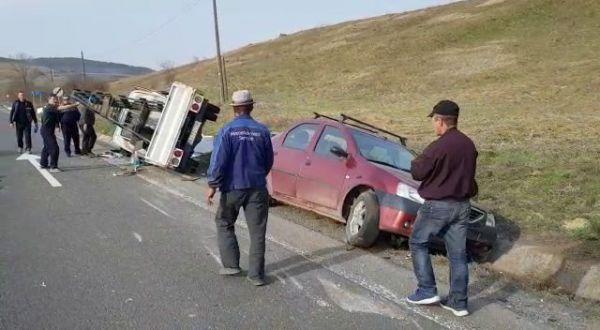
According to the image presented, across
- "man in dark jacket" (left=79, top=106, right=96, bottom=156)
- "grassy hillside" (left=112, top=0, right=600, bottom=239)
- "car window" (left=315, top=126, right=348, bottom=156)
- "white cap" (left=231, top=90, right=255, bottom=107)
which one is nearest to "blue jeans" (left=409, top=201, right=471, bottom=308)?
"white cap" (left=231, top=90, right=255, bottom=107)

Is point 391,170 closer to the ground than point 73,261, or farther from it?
farther from it

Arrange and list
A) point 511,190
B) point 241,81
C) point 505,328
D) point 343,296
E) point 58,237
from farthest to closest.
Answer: point 241,81 → point 511,190 → point 58,237 → point 343,296 → point 505,328

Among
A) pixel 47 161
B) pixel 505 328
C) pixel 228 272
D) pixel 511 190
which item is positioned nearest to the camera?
pixel 505 328

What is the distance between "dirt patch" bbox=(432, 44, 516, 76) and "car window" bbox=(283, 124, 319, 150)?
27.7 meters

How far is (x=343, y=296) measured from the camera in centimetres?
539

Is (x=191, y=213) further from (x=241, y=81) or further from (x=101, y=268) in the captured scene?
(x=241, y=81)

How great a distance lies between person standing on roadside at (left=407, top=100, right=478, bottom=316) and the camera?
488cm

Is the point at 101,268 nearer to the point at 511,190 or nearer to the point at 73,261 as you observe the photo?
the point at 73,261

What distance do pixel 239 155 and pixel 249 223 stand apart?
2.03 feet

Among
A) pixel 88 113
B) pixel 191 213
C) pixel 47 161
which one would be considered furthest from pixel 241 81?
pixel 191 213

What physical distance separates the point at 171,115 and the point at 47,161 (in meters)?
3.13

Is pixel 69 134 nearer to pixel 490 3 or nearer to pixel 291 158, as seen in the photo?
pixel 291 158

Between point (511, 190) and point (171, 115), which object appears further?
point (171, 115)

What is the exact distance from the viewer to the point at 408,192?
7066mm
